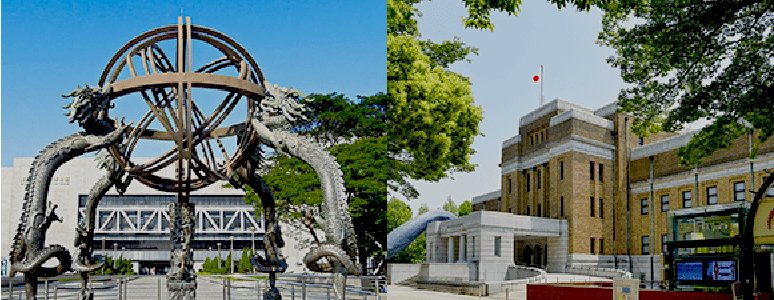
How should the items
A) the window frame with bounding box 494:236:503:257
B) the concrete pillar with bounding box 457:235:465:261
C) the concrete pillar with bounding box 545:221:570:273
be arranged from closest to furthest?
1. the window frame with bounding box 494:236:503:257
2. the concrete pillar with bounding box 457:235:465:261
3. the concrete pillar with bounding box 545:221:570:273

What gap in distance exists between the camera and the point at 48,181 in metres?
6.54

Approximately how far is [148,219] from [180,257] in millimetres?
41059

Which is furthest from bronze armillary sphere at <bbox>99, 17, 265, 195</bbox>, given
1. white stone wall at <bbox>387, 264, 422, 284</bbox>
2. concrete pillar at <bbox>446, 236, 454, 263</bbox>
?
concrete pillar at <bbox>446, 236, 454, 263</bbox>

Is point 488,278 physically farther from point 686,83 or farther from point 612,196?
point 686,83

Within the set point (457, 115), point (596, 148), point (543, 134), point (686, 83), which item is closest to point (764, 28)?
point (686, 83)

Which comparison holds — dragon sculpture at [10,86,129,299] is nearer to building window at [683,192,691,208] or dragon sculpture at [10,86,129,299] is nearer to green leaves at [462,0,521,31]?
green leaves at [462,0,521,31]

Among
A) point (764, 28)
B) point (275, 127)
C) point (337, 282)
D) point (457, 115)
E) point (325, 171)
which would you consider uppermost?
point (764, 28)

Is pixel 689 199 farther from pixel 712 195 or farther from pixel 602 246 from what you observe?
pixel 602 246

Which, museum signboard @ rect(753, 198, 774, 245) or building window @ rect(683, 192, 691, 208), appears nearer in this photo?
museum signboard @ rect(753, 198, 774, 245)

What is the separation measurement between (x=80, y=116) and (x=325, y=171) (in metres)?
3.00

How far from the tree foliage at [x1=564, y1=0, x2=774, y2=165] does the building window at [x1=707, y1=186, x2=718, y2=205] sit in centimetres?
1682

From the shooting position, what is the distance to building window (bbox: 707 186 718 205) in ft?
97.8

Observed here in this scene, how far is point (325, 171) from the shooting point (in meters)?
5.64

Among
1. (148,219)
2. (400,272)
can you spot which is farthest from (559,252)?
(148,219)
